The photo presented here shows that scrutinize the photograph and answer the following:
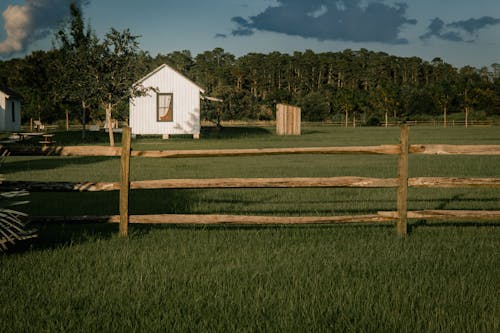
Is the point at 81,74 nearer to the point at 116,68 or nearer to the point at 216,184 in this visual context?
the point at 116,68

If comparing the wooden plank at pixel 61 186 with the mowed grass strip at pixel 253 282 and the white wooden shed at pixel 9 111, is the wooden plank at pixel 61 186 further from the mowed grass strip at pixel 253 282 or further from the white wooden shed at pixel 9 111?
the white wooden shed at pixel 9 111

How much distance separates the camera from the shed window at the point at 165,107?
40406 millimetres

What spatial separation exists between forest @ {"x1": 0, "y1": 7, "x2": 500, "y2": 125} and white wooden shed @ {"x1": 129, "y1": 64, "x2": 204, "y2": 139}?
7.07 feet

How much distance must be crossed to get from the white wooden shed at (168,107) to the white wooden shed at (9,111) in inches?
607

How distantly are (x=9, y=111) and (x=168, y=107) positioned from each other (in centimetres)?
1869

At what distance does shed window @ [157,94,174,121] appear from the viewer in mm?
40406

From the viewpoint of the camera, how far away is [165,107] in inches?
1596

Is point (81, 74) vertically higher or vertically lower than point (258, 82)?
lower

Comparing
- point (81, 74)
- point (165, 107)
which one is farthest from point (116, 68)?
point (165, 107)

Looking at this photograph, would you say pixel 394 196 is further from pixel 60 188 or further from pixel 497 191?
pixel 60 188

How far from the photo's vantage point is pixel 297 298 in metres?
5.30

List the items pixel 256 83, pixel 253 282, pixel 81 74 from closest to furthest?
1. pixel 253 282
2. pixel 81 74
3. pixel 256 83

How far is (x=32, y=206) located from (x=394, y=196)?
8.07 m

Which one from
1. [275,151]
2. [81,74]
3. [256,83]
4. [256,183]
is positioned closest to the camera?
[256,183]
